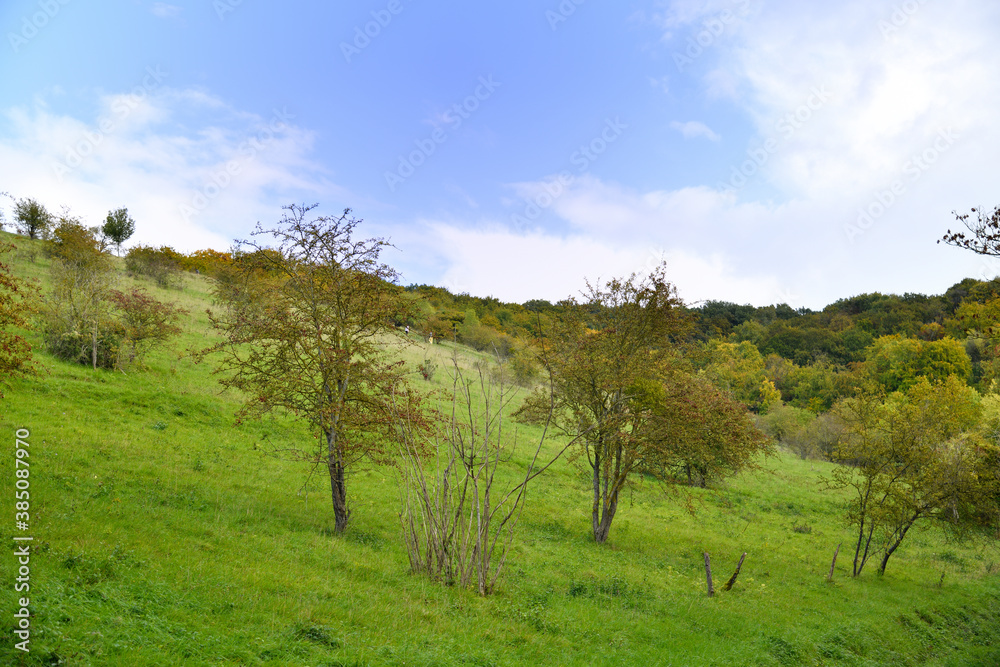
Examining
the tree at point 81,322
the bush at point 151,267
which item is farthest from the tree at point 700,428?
the bush at point 151,267

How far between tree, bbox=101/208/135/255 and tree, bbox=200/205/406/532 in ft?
167

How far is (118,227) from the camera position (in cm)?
5188

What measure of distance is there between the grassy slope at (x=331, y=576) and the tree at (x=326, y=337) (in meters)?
2.62

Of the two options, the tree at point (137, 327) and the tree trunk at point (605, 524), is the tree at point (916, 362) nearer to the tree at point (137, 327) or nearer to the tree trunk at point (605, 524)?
the tree trunk at point (605, 524)

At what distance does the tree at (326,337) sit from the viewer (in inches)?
489

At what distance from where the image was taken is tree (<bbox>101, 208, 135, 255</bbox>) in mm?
51500

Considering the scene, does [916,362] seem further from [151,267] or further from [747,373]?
[151,267]

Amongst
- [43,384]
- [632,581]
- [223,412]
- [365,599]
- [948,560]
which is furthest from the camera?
[948,560]

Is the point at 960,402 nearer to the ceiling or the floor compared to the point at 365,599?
nearer to the ceiling

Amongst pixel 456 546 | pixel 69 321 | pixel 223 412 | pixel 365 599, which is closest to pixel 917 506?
pixel 456 546

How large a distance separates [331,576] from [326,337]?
18.6 feet

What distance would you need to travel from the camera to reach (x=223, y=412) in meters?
20.7

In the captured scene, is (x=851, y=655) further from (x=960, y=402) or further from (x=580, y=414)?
(x=960, y=402)

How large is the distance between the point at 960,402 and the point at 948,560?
27.2 metres
